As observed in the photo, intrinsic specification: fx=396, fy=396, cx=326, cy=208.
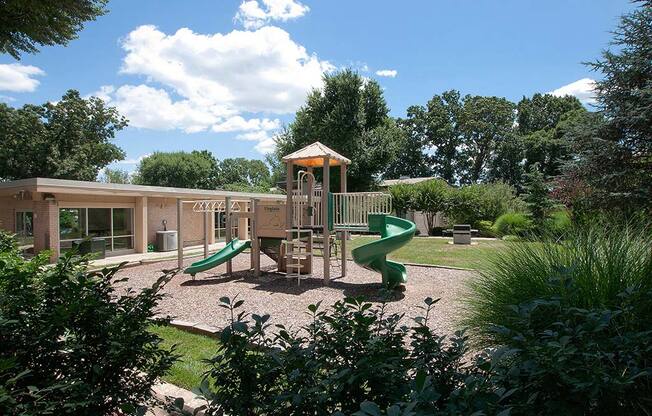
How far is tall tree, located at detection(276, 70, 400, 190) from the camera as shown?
96.2 feet

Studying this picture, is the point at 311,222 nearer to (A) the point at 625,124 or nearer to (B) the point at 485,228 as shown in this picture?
(A) the point at 625,124

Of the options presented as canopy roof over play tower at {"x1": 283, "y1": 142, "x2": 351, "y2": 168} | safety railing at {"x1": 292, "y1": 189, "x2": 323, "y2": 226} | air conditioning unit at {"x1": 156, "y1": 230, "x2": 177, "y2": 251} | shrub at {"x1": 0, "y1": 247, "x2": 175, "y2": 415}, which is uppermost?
canopy roof over play tower at {"x1": 283, "y1": 142, "x2": 351, "y2": 168}

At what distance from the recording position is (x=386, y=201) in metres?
9.73

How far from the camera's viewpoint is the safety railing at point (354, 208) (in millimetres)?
10102

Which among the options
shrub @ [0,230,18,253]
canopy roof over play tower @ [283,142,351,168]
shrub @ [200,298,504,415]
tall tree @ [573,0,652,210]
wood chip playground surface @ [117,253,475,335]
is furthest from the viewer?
tall tree @ [573,0,652,210]

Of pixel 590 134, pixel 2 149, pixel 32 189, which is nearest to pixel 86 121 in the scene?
pixel 2 149

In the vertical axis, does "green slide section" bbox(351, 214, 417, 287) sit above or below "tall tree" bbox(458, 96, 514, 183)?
below

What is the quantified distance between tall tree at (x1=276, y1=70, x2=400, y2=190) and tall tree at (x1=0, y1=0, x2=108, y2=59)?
2462 cm

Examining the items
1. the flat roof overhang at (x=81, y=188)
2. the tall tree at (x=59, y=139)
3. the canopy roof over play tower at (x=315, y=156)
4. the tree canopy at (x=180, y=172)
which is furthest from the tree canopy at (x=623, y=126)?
the tree canopy at (x=180, y=172)

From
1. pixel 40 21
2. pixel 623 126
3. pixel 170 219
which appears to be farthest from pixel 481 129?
pixel 40 21

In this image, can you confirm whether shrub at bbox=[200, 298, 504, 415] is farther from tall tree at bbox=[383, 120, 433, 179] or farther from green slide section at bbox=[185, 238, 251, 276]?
tall tree at bbox=[383, 120, 433, 179]

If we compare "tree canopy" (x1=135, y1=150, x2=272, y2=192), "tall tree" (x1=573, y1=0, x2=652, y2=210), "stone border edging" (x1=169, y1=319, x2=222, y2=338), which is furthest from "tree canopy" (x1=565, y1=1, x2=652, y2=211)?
"tree canopy" (x1=135, y1=150, x2=272, y2=192)

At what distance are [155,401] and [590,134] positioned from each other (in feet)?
45.6

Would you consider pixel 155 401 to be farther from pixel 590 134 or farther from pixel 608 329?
Answer: pixel 590 134
